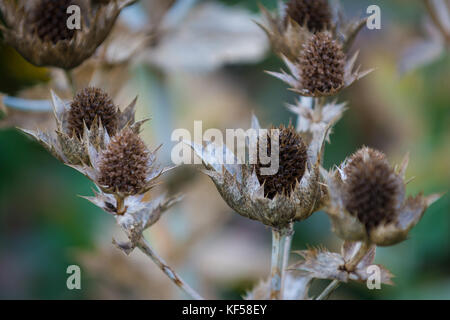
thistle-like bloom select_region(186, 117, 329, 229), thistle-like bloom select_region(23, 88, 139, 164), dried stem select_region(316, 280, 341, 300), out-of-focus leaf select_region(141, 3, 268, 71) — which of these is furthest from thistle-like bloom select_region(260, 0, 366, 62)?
out-of-focus leaf select_region(141, 3, 268, 71)

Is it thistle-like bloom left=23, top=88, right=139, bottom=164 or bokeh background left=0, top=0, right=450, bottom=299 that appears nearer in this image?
thistle-like bloom left=23, top=88, right=139, bottom=164

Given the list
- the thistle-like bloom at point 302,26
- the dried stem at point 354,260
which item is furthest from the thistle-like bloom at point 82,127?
the dried stem at point 354,260

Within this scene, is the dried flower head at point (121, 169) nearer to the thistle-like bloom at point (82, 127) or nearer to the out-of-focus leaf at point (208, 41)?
the thistle-like bloom at point (82, 127)

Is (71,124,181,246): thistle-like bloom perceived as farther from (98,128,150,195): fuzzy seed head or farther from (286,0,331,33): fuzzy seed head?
(286,0,331,33): fuzzy seed head

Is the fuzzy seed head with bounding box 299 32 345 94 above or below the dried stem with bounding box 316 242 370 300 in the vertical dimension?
above

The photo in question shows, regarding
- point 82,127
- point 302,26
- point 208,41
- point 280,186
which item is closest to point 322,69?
point 302,26

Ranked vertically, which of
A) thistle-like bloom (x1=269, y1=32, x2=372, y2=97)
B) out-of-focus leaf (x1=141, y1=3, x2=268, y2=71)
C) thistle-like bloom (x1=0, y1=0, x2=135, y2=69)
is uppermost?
out-of-focus leaf (x1=141, y1=3, x2=268, y2=71)
